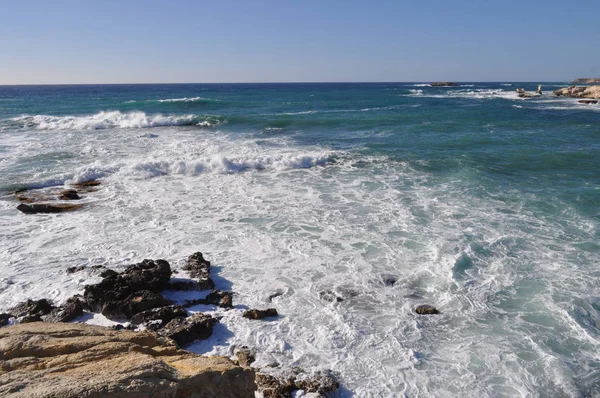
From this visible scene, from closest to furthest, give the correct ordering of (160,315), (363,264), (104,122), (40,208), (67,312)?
(160,315)
(67,312)
(363,264)
(40,208)
(104,122)

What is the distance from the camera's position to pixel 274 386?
511cm

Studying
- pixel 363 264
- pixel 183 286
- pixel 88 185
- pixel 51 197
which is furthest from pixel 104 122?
pixel 363 264

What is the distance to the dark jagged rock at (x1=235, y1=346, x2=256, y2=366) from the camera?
5.69 metres

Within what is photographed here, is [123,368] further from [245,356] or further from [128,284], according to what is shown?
[128,284]

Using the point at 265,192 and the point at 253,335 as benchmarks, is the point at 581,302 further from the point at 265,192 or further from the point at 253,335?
the point at 265,192

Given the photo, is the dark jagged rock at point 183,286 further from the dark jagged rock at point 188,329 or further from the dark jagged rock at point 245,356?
the dark jagged rock at point 245,356

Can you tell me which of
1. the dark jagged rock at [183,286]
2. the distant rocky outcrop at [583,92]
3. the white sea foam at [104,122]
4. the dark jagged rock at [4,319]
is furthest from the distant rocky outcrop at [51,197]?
the distant rocky outcrop at [583,92]

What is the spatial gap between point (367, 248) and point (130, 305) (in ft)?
16.8

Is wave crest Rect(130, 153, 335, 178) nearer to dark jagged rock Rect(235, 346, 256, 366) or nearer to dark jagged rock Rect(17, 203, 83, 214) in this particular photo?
dark jagged rock Rect(17, 203, 83, 214)

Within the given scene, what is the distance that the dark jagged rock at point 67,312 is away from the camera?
21.9ft

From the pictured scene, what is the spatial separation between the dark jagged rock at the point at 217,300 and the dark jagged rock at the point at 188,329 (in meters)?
0.60

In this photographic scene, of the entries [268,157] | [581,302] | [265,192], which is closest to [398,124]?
[268,157]

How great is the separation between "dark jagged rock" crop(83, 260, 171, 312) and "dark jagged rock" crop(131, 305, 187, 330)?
0.70m

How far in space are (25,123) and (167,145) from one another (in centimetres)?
1803
